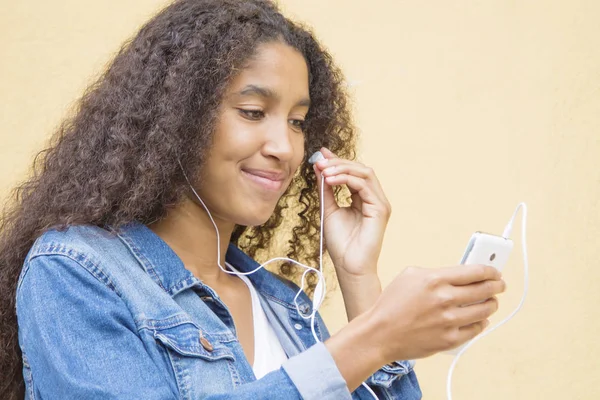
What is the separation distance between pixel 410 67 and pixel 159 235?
32.0 inches

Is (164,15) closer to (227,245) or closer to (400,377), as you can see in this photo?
(227,245)

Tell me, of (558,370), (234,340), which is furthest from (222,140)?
(558,370)

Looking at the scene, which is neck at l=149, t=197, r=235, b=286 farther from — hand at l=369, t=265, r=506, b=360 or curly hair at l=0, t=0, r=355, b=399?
hand at l=369, t=265, r=506, b=360

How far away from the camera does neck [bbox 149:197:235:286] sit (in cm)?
131

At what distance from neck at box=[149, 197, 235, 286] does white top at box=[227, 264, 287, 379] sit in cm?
8

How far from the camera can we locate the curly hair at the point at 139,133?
1215 millimetres

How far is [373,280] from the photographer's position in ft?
4.75

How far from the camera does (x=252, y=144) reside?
49.8 inches

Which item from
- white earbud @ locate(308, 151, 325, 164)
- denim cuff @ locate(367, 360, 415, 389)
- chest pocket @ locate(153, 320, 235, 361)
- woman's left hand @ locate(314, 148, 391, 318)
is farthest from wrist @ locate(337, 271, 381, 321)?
chest pocket @ locate(153, 320, 235, 361)

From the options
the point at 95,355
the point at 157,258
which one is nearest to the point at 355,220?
the point at 157,258

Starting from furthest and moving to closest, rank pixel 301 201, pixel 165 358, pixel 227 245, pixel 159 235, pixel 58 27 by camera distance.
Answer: pixel 58 27, pixel 301 201, pixel 227 245, pixel 159 235, pixel 165 358

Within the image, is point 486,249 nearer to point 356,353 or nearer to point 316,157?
point 356,353

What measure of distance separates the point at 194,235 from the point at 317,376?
1.34 ft

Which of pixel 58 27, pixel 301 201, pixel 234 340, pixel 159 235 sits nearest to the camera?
pixel 234 340
